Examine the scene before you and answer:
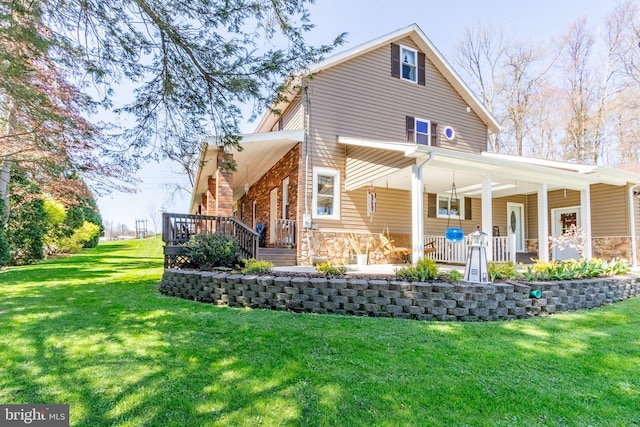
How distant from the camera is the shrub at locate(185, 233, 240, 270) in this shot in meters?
7.02

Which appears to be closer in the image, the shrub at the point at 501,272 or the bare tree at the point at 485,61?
the shrub at the point at 501,272

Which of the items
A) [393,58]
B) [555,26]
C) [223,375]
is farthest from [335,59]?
[555,26]

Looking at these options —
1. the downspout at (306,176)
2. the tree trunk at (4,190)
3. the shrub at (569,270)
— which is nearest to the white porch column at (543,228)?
the shrub at (569,270)

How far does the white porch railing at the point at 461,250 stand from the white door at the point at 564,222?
335 centimetres

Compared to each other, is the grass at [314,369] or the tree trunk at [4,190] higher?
the tree trunk at [4,190]

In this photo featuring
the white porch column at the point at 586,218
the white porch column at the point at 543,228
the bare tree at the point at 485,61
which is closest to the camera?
the white porch column at the point at 543,228

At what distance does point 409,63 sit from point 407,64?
0.41ft

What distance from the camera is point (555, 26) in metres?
18.9

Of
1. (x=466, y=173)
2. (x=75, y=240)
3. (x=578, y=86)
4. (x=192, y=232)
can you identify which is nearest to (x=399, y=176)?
(x=466, y=173)

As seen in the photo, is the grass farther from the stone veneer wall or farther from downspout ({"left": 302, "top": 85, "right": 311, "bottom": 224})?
downspout ({"left": 302, "top": 85, "right": 311, "bottom": 224})

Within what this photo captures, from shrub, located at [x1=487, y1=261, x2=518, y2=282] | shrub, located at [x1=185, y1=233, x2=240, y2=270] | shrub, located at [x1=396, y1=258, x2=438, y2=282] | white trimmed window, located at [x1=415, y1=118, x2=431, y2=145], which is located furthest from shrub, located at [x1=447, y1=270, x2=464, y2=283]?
white trimmed window, located at [x1=415, y1=118, x2=431, y2=145]

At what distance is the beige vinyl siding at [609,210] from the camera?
10930mm

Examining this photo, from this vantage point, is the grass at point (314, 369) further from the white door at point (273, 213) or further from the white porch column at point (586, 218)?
the white door at point (273, 213)

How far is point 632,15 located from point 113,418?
24847 mm
